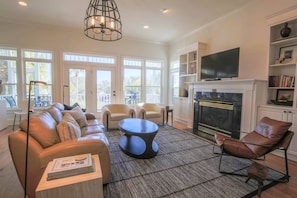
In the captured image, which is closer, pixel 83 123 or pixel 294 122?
pixel 294 122

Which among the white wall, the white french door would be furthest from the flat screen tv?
the white french door

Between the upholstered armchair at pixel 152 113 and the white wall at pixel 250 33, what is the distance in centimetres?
242

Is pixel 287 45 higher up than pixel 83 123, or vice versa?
pixel 287 45

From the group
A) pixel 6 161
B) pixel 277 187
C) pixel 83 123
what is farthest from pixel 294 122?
pixel 6 161

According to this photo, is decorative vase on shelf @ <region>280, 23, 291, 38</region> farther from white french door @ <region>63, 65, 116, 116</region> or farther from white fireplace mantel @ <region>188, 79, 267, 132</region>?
white french door @ <region>63, 65, 116, 116</region>

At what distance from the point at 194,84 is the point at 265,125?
2431 mm

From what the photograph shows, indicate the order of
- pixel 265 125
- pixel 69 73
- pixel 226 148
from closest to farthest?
pixel 226 148 → pixel 265 125 → pixel 69 73

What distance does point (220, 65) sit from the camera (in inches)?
154

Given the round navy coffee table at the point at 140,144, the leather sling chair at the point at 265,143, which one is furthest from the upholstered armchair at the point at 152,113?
the leather sling chair at the point at 265,143

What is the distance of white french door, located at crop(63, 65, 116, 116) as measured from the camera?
5.48m

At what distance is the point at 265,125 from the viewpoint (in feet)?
8.27

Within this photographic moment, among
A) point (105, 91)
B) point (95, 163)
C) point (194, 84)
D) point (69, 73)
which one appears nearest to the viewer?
point (95, 163)

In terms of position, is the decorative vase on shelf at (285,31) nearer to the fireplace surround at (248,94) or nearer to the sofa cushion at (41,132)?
the fireplace surround at (248,94)

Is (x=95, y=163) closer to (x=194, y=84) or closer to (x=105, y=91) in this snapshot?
(x=194, y=84)
